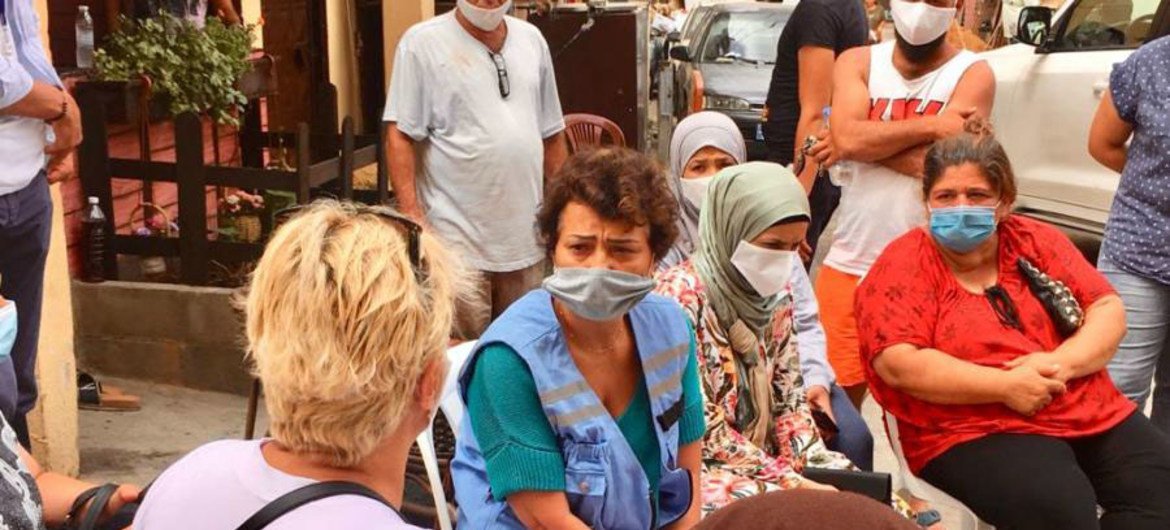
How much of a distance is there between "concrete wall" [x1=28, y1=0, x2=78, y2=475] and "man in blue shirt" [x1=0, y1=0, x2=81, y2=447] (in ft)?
1.21

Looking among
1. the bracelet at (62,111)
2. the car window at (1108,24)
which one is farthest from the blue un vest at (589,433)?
the car window at (1108,24)

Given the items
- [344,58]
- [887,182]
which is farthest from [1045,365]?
[344,58]

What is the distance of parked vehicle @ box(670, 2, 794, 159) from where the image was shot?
435 inches

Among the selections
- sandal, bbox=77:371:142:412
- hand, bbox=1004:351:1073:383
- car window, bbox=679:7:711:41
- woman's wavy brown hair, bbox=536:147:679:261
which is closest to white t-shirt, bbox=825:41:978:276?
hand, bbox=1004:351:1073:383

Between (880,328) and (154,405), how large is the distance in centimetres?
308

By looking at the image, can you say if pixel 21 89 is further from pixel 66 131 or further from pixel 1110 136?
pixel 1110 136

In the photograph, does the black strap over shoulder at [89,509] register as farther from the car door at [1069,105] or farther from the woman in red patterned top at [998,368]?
the car door at [1069,105]

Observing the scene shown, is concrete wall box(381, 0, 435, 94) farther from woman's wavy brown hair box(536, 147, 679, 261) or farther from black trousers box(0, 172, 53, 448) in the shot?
woman's wavy brown hair box(536, 147, 679, 261)

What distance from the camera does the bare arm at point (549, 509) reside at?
254cm

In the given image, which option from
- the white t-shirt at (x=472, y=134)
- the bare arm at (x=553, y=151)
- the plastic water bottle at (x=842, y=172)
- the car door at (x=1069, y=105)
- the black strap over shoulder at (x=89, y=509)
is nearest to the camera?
the black strap over shoulder at (x=89, y=509)

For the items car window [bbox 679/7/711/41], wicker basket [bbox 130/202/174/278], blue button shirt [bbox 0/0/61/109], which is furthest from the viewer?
car window [bbox 679/7/711/41]

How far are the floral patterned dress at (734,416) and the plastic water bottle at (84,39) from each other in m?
3.07

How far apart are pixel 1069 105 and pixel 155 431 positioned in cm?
455

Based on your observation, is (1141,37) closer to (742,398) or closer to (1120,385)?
(1120,385)
